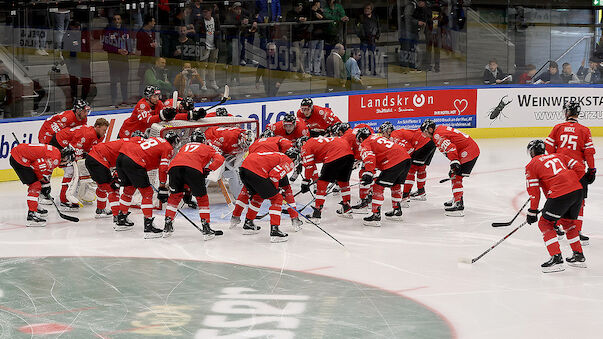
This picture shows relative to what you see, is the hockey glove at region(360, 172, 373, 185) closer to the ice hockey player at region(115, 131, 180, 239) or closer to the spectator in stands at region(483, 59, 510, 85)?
the ice hockey player at region(115, 131, 180, 239)

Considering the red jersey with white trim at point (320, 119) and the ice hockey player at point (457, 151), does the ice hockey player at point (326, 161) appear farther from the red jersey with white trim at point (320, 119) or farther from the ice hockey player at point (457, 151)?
the red jersey with white trim at point (320, 119)

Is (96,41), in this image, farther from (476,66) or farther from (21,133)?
(476,66)

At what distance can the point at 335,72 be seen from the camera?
602 inches

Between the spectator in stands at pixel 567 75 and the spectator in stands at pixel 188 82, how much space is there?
6133 mm

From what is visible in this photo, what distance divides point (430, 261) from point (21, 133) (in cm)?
607

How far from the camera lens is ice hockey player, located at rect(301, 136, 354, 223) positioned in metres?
10.1

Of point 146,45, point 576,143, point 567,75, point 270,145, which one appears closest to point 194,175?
point 270,145

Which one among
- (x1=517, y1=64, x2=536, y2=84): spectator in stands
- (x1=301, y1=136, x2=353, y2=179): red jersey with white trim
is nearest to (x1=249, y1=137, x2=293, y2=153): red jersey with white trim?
(x1=301, y1=136, x2=353, y2=179): red jersey with white trim

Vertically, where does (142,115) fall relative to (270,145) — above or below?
above

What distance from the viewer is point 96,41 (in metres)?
13.1

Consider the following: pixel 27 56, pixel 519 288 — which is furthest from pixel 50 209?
pixel 519 288

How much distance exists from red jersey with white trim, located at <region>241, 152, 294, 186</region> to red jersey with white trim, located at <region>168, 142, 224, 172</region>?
0.30 metres

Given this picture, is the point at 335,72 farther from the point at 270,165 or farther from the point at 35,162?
the point at 35,162

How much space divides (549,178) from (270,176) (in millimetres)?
2624
